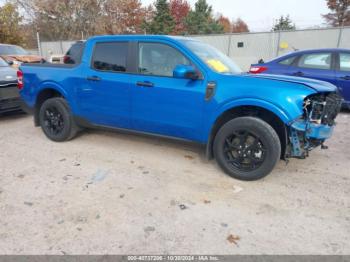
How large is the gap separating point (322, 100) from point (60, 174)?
352 cm

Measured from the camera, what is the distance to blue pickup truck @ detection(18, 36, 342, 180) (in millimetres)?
3395

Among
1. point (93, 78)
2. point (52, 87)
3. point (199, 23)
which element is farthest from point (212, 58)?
point (199, 23)

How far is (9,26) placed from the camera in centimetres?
2327

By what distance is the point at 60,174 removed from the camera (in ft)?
12.4

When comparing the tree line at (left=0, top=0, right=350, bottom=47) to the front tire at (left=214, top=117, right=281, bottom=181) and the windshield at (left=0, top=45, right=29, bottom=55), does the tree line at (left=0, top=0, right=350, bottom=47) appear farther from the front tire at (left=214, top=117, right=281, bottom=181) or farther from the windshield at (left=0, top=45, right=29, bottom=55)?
the front tire at (left=214, top=117, right=281, bottom=181)

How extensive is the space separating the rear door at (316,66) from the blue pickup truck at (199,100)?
317 cm

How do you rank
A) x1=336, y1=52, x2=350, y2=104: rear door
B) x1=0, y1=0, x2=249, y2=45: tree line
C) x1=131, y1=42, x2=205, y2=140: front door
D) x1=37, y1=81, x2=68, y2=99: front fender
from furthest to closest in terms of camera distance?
x1=0, y1=0, x2=249, y2=45: tree line < x1=336, y1=52, x2=350, y2=104: rear door < x1=37, y1=81, x2=68, y2=99: front fender < x1=131, y1=42, x2=205, y2=140: front door

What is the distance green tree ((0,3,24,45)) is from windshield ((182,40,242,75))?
952 inches

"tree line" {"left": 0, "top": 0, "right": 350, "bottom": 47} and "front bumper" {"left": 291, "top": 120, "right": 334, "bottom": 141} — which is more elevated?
"tree line" {"left": 0, "top": 0, "right": 350, "bottom": 47}

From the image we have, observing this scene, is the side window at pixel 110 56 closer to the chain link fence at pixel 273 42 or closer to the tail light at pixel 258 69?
the tail light at pixel 258 69

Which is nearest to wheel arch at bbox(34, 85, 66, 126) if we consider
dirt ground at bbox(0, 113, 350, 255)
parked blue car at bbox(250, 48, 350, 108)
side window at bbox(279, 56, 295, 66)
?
dirt ground at bbox(0, 113, 350, 255)

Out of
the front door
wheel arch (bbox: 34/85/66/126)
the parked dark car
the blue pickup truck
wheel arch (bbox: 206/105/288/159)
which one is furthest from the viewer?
the parked dark car

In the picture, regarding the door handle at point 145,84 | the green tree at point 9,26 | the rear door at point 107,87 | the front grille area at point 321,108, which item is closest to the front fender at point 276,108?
the front grille area at point 321,108

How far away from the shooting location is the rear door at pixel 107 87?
167 inches
